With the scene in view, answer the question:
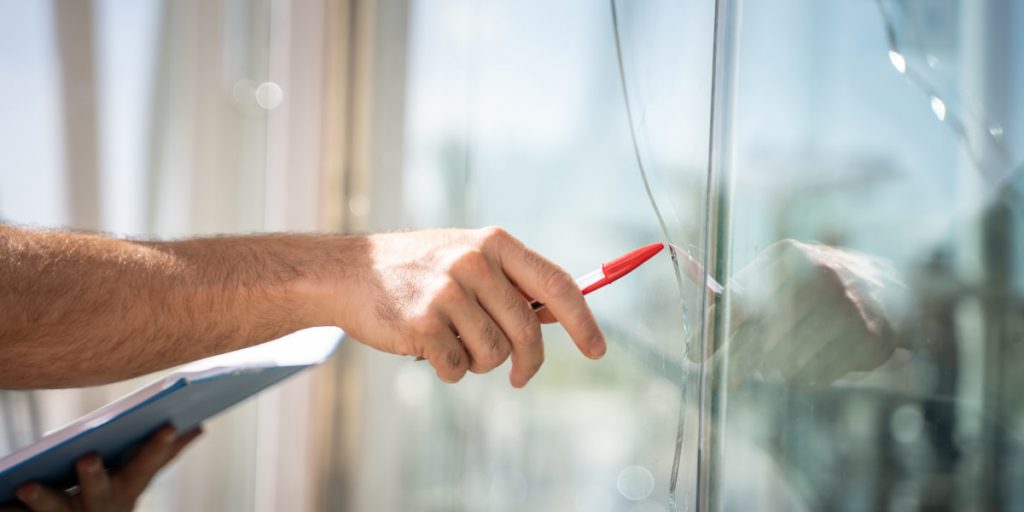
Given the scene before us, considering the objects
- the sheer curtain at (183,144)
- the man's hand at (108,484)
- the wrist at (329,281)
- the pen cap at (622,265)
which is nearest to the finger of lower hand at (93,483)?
the man's hand at (108,484)

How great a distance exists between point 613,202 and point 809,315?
0.49 m

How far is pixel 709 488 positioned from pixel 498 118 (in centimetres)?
78

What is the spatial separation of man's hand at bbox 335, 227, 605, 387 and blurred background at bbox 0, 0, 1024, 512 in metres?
0.13

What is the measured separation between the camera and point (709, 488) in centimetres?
56

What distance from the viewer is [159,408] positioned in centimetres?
59

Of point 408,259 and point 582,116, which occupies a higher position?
point 582,116

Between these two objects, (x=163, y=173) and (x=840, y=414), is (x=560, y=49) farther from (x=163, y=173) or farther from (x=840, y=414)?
(x=163, y=173)

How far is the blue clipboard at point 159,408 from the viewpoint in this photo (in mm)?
535

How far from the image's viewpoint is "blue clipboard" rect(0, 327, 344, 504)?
53 centimetres

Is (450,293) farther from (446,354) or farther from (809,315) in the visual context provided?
(809,315)

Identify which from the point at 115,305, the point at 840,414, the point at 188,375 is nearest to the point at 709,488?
the point at 840,414

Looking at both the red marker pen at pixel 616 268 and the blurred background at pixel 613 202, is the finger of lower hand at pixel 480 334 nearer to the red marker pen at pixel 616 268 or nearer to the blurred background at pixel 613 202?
the red marker pen at pixel 616 268

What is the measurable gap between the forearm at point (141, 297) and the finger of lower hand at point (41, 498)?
0.31 feet

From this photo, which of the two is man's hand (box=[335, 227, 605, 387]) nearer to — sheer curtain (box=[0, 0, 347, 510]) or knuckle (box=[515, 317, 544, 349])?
knuckle (box=[515, 317, 544, 349])
